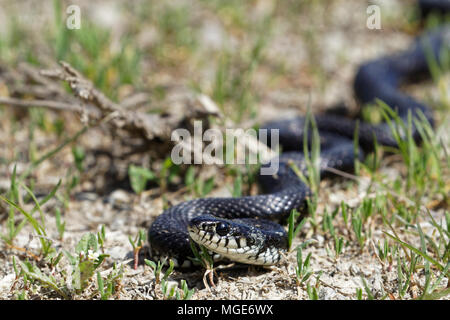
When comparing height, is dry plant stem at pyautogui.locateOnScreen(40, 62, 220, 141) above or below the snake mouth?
above

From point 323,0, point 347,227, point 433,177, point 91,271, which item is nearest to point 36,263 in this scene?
point 91,271

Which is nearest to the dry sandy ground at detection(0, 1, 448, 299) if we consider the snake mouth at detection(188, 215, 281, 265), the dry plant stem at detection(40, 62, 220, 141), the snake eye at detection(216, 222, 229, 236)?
the snake mouth at detection(188, 215, 281, 265)

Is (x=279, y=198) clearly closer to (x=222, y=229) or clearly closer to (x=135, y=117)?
(x=222, y=229)

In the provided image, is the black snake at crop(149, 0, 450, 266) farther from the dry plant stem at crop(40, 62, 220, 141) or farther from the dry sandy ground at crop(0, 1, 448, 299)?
the dry plant stem at crop(40, 62, 220, 141)

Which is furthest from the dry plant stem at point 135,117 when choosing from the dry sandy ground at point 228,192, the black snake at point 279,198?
the black snake at point 279,198

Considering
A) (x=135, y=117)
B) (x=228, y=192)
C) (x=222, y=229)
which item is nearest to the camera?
(x=222, y=229)

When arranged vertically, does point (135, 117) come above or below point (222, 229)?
above

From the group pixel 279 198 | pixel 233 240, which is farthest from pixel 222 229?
pixel 279 198

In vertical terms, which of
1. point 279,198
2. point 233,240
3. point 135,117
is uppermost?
point 135,117
